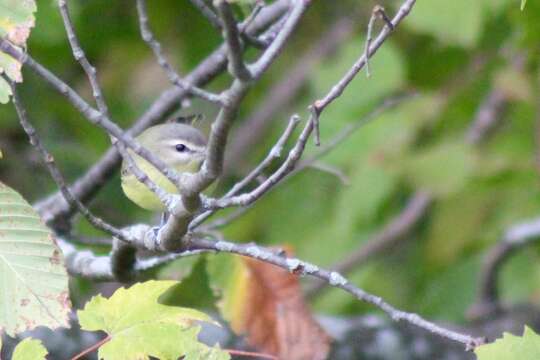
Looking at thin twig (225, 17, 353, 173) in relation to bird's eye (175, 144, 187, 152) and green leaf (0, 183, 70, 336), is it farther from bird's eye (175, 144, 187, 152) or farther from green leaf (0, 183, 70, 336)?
green leaf (0, 183, 70, 336)

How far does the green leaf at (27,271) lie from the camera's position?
281 cm

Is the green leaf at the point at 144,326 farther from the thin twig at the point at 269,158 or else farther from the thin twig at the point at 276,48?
the thin twig at the point at 276,48

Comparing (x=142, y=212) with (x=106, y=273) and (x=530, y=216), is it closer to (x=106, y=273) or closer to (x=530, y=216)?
(x=530, y=216)

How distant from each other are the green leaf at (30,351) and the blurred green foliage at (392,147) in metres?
2.77

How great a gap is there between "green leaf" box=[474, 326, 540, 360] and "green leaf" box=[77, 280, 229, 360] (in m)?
0.60

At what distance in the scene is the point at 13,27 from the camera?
9.26 ft

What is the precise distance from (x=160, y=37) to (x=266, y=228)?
1377mm

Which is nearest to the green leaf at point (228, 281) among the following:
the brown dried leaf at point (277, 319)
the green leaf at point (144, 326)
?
the brown dried leaf at point (277, 319)

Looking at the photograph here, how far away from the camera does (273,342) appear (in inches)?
157

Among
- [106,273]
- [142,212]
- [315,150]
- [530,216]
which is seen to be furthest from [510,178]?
[106,273]

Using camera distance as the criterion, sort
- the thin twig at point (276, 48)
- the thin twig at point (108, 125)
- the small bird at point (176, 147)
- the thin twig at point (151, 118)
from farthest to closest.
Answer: the thin twig at point (151, 118), the small bird at point (176, 147), the thin twig at point (108, 125), the thin twig at point (276, 48)

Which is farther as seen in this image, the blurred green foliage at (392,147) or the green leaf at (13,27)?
the blurred green foliage at (392,147)

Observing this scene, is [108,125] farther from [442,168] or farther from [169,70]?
[442,168]

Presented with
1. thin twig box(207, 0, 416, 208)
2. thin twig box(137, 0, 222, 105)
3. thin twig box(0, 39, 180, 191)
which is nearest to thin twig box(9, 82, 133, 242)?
thin twig box(0, 39, 180, 191)
